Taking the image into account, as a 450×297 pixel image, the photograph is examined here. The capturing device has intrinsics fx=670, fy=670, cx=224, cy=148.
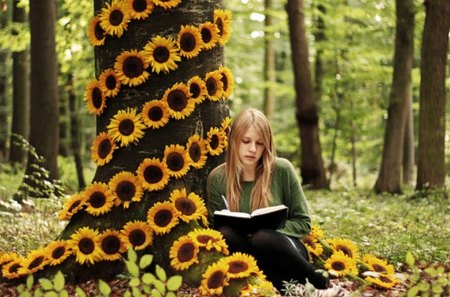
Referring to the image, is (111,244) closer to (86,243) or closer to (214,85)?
(86,243)

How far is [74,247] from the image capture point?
199 inches

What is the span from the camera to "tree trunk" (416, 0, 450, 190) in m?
10.7

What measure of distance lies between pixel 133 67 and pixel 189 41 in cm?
48

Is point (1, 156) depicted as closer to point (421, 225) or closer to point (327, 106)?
point (327, 106)

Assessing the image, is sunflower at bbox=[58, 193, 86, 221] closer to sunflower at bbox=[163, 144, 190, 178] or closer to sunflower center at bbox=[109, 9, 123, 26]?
sunflower at bbox=[163, 144, 190, 178]

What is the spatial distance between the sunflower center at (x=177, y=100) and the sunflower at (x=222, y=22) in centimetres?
60

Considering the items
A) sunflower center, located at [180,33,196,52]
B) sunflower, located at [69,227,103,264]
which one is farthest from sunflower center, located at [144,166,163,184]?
sunflower center, located at [180,33,196,52]

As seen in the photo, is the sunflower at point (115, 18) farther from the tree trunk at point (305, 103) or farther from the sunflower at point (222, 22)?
the tree trunk at point (305, 103)

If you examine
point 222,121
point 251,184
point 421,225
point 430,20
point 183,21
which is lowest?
point 421,225

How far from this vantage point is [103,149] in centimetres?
524

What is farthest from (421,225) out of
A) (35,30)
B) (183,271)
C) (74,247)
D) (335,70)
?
(335,70)

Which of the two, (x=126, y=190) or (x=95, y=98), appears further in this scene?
(x=95, y=98)

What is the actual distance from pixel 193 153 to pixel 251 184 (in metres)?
0.51

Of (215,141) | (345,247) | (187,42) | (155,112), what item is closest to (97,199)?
(155,112)
